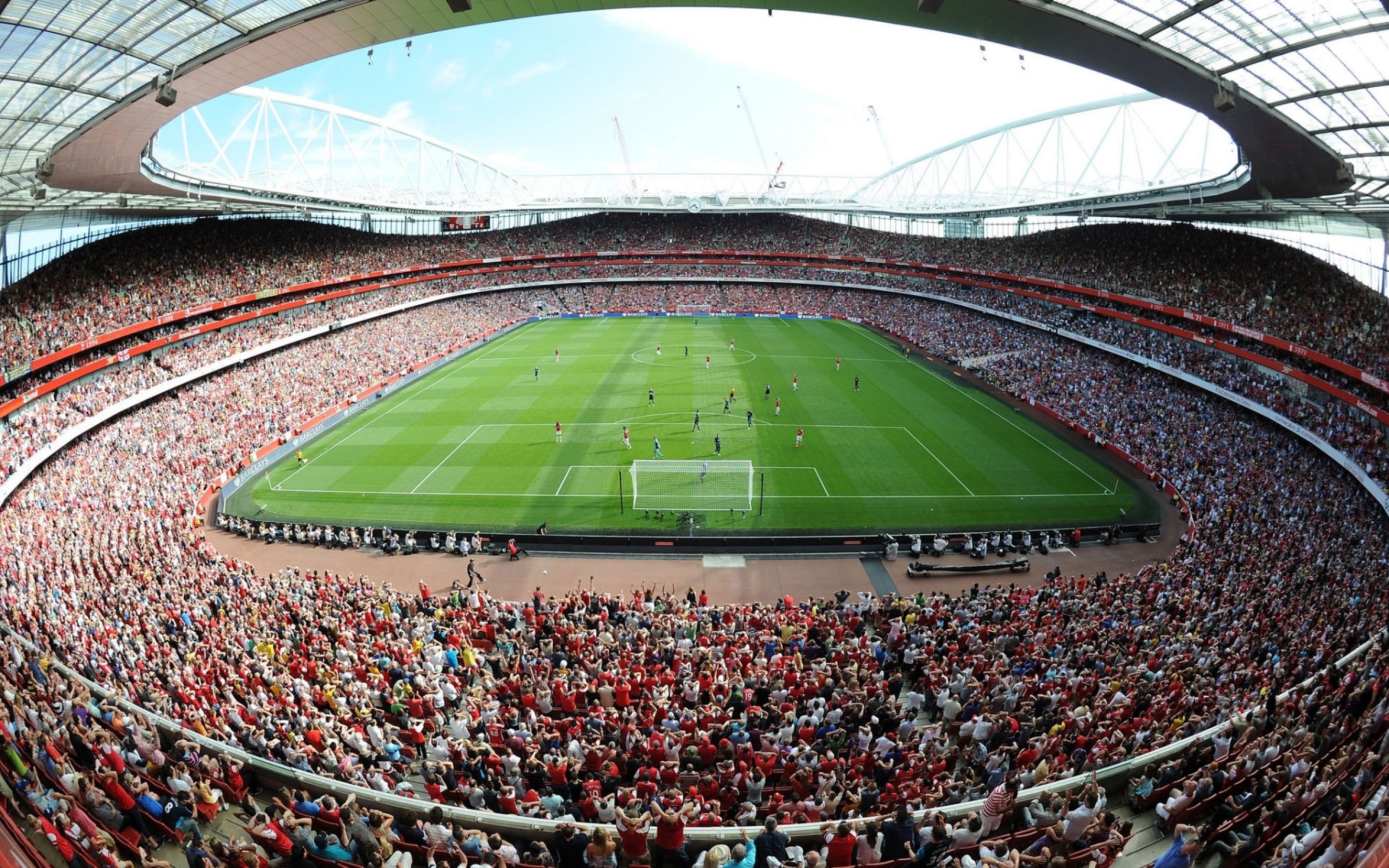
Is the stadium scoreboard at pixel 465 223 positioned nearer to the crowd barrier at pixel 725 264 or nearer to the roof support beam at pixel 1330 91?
the crowd barrier at pixel 725 264

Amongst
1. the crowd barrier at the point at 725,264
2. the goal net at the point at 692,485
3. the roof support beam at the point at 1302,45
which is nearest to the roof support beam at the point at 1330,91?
the roof support beam at the point at 1302,45

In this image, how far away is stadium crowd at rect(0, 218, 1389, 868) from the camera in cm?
920

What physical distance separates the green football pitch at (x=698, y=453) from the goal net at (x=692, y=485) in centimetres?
58

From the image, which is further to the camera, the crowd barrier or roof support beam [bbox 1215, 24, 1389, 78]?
the crowd barrier

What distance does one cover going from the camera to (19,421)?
96.8ft

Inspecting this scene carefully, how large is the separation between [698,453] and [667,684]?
72.9 feet

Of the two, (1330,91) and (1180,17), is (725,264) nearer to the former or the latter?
(1330,91)

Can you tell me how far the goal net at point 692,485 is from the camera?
30078 mm

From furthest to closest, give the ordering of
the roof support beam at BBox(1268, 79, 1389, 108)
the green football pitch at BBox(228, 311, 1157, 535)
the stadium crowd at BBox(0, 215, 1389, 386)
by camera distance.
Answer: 1. the stadium crowd at BBox(0, 215, 1389, 386)
2. the green football pitch at BBox(228, 311, 1157, 535)
3. the roof support beam at BBox(1268, 79, 1389, 108)

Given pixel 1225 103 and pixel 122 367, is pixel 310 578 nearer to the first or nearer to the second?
pixel 122 367

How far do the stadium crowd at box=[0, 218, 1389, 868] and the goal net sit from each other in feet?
23.4

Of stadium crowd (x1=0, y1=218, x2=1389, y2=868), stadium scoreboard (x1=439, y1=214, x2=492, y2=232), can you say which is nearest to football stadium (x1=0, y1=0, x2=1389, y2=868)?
stadium crowd (x1=0, y1=218, x2=1389, y2=868)

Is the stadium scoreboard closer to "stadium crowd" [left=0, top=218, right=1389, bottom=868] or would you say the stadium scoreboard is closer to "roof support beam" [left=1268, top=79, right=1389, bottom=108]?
"stadium crowd" [left=0, top=218, right=1389, bottom=868]

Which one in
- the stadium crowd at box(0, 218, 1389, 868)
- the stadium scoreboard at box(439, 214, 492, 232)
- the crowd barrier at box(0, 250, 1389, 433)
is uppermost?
the stadium scoreboard at box(439, 214, 492, 232)
